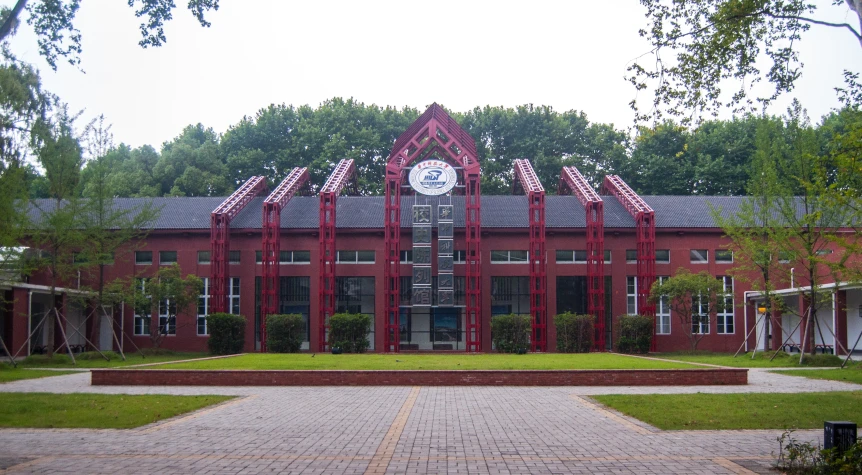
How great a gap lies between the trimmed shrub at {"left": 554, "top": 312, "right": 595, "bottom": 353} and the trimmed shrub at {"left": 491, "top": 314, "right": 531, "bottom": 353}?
177cm

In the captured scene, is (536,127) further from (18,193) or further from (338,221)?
(18,193)

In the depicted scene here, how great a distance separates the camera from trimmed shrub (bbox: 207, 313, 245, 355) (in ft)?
120

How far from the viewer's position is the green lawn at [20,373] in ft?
71.0

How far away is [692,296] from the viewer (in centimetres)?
3669

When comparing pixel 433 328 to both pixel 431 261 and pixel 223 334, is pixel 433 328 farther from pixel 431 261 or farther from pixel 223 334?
pixel 223 334

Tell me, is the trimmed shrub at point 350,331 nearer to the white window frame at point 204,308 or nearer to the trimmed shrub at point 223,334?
the trimmed shrub at point 223,334

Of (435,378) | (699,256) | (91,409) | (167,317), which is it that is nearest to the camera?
(91,409)

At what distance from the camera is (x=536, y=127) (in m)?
60.5

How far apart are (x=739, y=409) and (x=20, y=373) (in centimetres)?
1989

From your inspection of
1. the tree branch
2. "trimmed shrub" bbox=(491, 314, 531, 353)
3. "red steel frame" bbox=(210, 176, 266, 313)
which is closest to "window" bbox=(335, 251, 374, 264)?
"red steel frame" bbox=(210, 176, 266, 313)

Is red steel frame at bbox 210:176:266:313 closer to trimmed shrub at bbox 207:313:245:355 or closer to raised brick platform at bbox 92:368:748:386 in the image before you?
trimmed shrub at bbox 207:313:245:355

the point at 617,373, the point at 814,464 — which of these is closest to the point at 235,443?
the point at 814,464

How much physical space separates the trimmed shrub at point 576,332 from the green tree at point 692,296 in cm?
334

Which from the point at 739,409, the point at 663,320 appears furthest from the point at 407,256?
the point at 739,409
